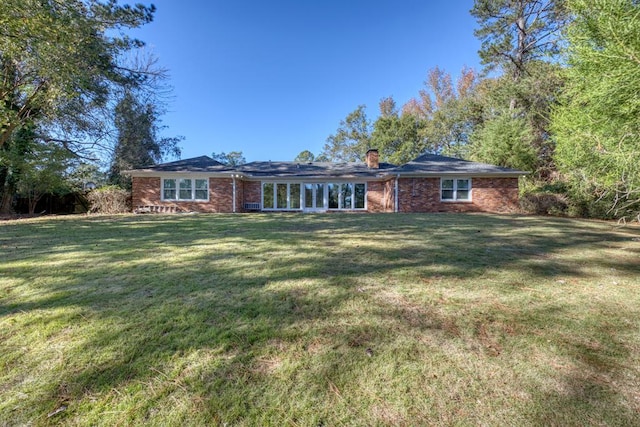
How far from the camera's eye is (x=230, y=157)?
44312 millimetres

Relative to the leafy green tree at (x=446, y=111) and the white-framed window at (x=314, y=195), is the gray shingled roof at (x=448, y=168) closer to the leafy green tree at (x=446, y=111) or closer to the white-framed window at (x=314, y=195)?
the white-framed window at (x=314, y=195)

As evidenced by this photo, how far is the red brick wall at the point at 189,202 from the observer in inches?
637

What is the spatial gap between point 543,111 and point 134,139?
1063 inches

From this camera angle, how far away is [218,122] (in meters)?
28.4

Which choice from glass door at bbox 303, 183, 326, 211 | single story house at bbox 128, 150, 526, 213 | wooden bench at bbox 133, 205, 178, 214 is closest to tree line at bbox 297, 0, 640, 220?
single story house at bbox 128, 150, 526, 213

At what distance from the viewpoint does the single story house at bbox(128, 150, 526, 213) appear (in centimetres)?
1562

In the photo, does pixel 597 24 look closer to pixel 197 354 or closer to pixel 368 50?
pixel 197 354

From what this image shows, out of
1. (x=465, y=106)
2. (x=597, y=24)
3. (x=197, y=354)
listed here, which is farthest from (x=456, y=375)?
(x=465, y=106)

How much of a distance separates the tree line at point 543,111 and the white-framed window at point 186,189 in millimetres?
15664

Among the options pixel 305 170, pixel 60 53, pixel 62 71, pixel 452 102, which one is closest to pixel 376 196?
pixel 305 170

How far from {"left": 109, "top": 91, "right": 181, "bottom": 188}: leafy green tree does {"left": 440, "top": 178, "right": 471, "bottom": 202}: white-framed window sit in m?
17.7

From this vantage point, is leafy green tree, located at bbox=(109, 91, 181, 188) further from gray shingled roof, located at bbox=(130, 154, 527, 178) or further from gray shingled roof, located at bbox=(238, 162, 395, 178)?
gray shingled roof, located at bbox=(238, 162, 395, 178)

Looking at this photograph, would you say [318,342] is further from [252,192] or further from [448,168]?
[252,192]

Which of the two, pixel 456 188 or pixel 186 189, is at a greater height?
pixel 456 188
